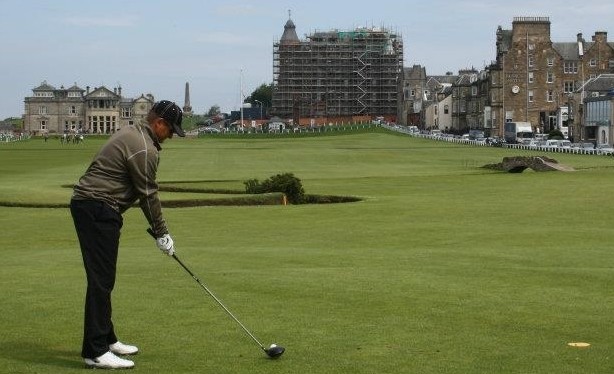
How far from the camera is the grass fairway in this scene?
40.7 feet

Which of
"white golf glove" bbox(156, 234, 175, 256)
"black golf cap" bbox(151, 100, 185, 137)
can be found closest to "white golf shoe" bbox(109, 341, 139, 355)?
"white golf glove" bbox(156, 234, 175, 256)

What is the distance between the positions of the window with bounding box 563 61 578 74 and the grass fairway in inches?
5944

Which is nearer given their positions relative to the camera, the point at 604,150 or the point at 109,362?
the point at 109,362

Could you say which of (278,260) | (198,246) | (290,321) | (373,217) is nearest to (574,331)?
(290,321)

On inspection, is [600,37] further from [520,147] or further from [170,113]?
[170,113]

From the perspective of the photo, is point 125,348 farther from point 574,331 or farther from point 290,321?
point 574,331

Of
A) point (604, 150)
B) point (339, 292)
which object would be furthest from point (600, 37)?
point (339, 292)

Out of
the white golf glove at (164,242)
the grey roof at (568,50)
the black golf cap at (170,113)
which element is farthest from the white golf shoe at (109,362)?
the grey roof at (568,50)

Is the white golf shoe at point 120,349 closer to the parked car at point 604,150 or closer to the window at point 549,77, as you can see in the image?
the parked car at point 604,150

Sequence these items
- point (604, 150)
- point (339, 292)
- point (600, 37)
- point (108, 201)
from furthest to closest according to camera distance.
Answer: point (600, 37) < point (604, 150) < point (339, 292) < point (108, 201)

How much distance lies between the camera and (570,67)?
18300cm

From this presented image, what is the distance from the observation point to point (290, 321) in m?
14.3

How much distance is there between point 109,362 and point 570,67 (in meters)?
177

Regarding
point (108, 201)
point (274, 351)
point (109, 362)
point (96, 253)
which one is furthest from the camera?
point (108, 201)
